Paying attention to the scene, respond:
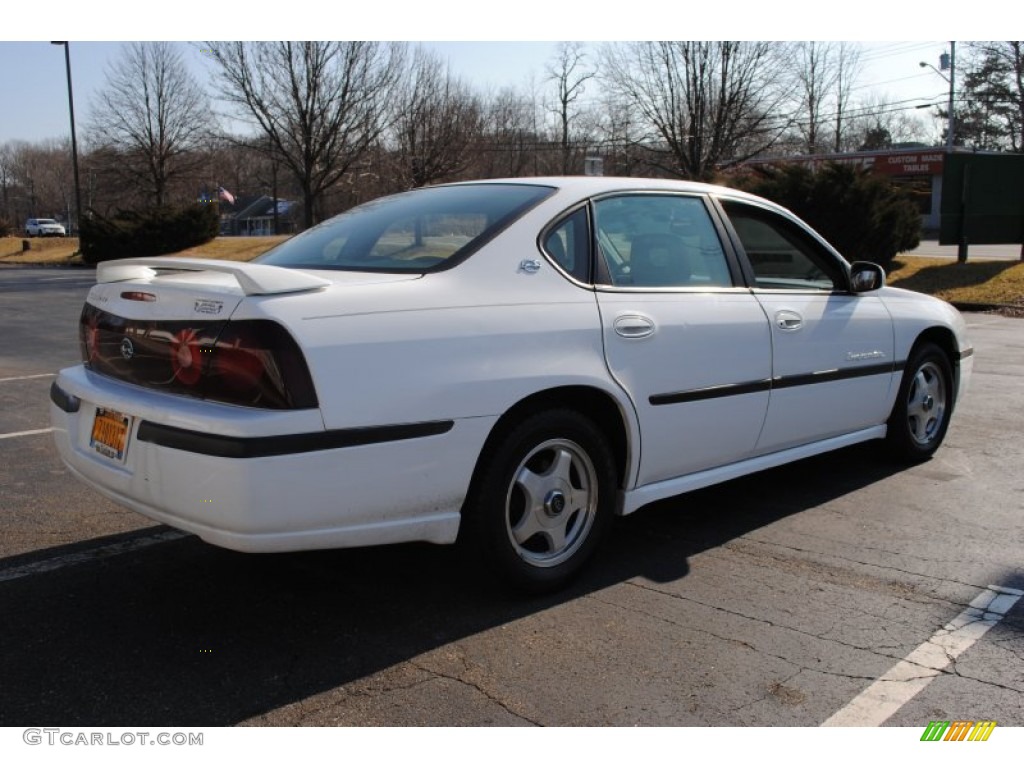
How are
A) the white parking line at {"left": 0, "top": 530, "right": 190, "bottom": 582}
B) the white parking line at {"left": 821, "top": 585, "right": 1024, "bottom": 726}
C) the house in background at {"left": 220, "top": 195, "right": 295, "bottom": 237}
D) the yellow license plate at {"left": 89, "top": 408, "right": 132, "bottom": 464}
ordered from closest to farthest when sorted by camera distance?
the white parking line at {"left": 821, "top": 585, "right": 1024, "bottom": 726} → the yellow license plate at {"left": 89, "top": 408, "right": 132, "bottom": 464} → the white parking line at {"left": 0, "top": 530, "right": 190, "bottom": 582} → the house in background at {"left": 220, "top": 195, "right": 295, "bottom": 237}

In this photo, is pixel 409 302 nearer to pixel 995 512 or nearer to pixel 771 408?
pixel 771 408

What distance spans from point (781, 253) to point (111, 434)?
338cm

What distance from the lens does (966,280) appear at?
59.6 ft

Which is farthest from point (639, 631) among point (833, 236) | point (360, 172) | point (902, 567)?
point (360, 172)

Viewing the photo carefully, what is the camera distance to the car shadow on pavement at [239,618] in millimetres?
2834

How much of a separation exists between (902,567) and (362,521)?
7.84ft

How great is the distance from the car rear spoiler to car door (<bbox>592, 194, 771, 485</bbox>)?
1230 millimetres

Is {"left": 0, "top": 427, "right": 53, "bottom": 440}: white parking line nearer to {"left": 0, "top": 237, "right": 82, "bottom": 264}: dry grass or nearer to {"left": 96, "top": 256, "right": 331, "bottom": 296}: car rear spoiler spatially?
{"left": 96, "top": 256, "right": 331, "bottom": 296}: car rear spoiler

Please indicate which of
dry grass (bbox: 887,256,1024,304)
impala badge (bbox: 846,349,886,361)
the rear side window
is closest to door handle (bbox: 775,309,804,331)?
impala badge (bbox: 846,349,886,361)

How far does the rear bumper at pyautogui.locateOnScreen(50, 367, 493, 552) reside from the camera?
9.45ft

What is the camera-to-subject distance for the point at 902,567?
3992 mm
